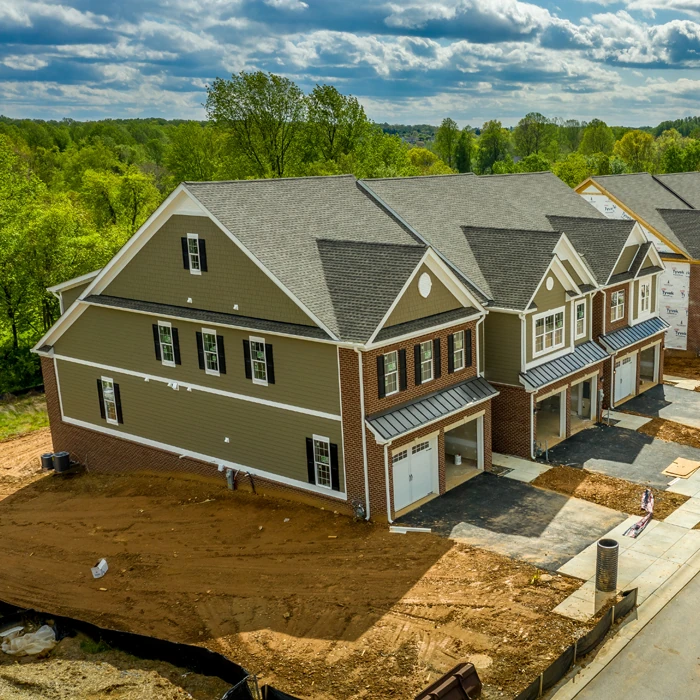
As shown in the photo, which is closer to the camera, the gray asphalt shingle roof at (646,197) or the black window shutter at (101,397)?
the black window shutter at (101,397)

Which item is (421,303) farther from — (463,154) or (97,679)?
(463,154)

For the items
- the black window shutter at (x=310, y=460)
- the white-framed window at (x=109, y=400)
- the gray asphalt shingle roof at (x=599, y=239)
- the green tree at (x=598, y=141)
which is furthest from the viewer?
the green tree at (x=598, y=141)

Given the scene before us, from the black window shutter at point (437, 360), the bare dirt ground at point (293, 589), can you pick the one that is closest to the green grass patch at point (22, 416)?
the bare dirt ground at point (293, 589)

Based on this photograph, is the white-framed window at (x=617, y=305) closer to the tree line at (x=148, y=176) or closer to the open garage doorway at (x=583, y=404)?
the open garage doorway at (x=583, y=404)

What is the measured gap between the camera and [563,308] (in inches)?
1222

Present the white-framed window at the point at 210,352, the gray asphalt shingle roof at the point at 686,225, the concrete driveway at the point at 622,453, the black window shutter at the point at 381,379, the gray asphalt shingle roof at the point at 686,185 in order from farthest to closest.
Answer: the gray asphalt shingle roof at the point at 686,185 → the gray asphalt shingle roof at the point at 686,225 → the concrete driveway at the point at 622,453 → the white-framed window at the point at 210,352 → the black window shutter at the point at 381,379

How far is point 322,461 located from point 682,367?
2739 centimetres

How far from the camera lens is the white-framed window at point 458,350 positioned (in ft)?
88.5

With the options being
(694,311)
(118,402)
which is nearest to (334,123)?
(694,311)

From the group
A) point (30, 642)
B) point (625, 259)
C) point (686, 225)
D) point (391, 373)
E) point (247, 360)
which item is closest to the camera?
point (30, 642)

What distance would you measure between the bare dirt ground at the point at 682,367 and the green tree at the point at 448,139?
10571cm

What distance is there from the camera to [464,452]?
29828 mm

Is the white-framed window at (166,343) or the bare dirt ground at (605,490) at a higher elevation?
the white-framed window at (166,343)

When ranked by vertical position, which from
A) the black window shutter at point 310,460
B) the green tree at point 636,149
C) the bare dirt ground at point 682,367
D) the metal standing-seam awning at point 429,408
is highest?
the green tree at point 636,149
